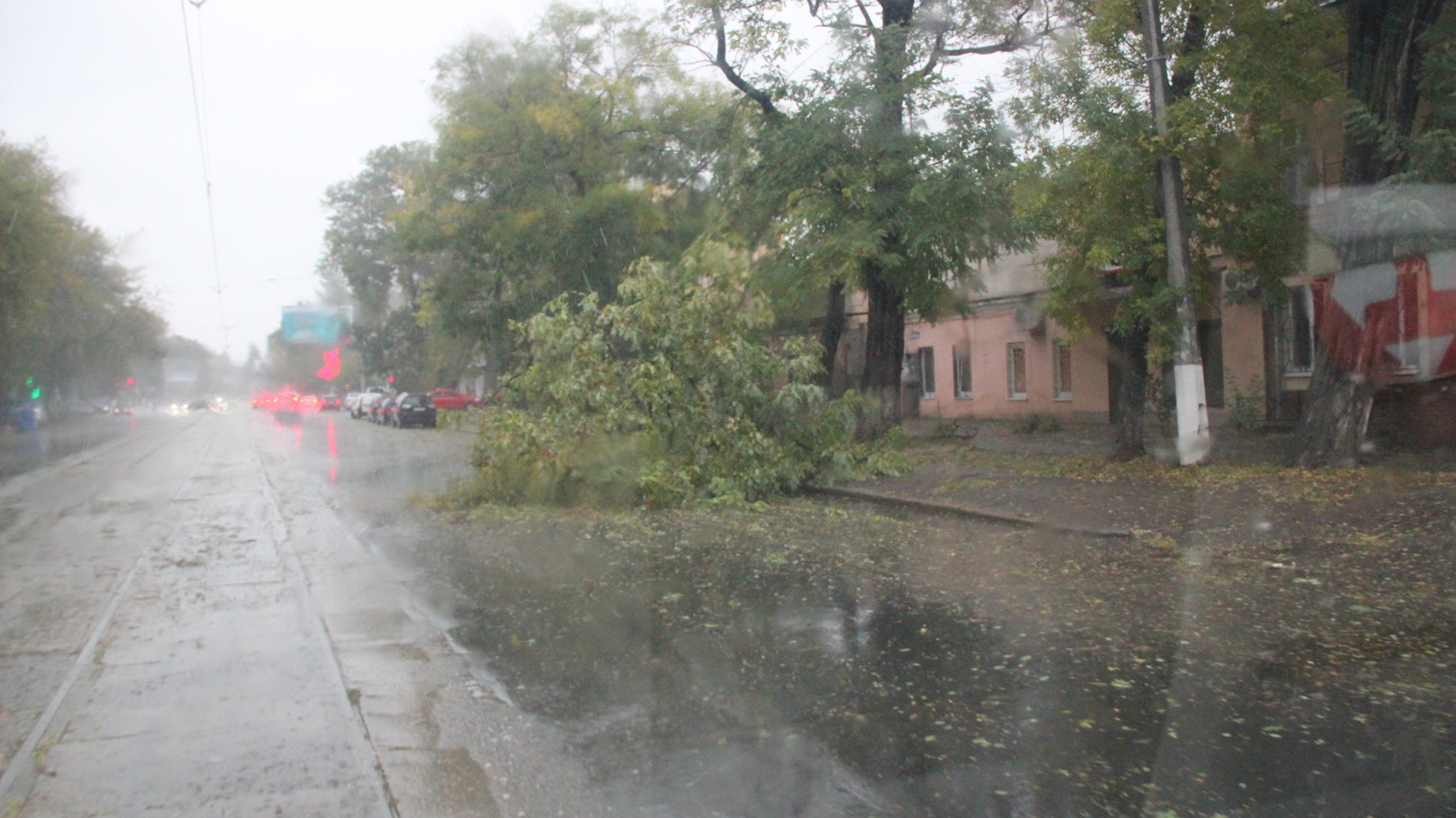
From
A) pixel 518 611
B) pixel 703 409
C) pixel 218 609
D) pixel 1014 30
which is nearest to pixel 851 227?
pixel 703 409

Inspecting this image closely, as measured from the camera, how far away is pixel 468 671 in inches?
237

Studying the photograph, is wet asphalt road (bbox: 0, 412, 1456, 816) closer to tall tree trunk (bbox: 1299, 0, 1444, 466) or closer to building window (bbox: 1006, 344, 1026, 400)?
tall tree trunk (bbox: 1299, 0, 1444, 466)

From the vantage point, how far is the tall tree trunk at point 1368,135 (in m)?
11.5

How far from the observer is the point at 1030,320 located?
2394 centimetres

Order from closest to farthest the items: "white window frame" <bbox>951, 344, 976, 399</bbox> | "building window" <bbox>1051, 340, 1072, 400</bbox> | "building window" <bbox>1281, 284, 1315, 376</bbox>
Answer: "building window" <bbox>1281, 284, 1315, 376</bbox>
"building window" <bbox>1051, 340, 1072, 400</bbox>
"white window frame" <bbox>951, 344, 976, 399</bbox>

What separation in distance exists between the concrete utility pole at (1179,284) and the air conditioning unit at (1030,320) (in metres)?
11.1

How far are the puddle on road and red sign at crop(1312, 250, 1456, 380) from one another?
16.2 feet

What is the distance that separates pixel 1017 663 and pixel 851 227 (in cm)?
1072

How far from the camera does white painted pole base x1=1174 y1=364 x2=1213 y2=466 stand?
480 inches

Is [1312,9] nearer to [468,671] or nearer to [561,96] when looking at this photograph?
[468,671]

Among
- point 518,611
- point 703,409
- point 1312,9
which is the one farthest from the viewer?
point 703,409

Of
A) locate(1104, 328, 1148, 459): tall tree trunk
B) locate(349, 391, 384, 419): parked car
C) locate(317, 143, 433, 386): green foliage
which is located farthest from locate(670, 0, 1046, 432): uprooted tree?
locate(317, 143, 433, 386): green foliage

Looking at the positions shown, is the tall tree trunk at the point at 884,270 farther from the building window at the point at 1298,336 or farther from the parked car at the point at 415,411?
the parked car at the point at 415,411

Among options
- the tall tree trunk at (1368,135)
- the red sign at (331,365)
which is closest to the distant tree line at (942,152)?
the tall tree trunk at (1368,135)
